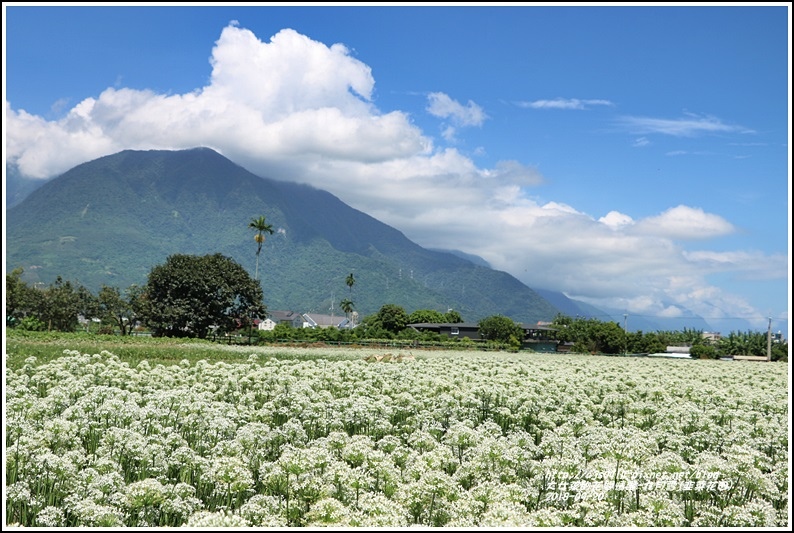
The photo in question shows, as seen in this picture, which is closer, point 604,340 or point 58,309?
point 58,309

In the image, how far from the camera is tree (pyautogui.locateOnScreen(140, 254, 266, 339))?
7131 centimetres

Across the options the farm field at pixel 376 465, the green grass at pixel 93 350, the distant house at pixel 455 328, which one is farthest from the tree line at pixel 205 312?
the farm field at pixel 376 465

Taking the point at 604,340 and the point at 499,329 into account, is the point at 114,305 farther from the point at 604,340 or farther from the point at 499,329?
the point at 604,340

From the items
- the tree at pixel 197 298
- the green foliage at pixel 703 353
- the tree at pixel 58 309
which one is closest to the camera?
the tree at pixel 197 298

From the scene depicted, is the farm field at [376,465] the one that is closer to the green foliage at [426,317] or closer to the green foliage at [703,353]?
the green foliage at [703,353]

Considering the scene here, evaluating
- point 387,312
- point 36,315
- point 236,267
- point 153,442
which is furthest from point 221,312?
point 153,442

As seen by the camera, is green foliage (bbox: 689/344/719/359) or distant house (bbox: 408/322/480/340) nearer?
green foliage (bbox: 689/344/719/359)

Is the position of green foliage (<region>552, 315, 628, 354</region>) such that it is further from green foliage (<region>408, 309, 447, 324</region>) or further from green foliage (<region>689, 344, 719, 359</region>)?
green foliage (<region>408, 309, 447, 324</region>)

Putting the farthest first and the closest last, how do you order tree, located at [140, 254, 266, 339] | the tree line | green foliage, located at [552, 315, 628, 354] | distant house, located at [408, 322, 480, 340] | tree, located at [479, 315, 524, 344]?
distant house, located at [408, 322, 480, 340]
tree, located at [479, 315, 524, 344]
green foliage, located at [552, 315, 628, 354]
the tree line
tree, located at [140, 254, 266, 339]

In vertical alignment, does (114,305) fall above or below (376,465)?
above

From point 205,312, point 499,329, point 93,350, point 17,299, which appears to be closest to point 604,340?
point 499,329

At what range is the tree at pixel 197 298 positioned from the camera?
71.3m

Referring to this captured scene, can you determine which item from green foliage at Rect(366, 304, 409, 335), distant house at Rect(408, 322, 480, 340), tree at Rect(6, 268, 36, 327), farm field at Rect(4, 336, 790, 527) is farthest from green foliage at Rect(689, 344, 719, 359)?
tree at Rect(6, 268, 36, 327)

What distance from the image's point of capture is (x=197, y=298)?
72625 mm
